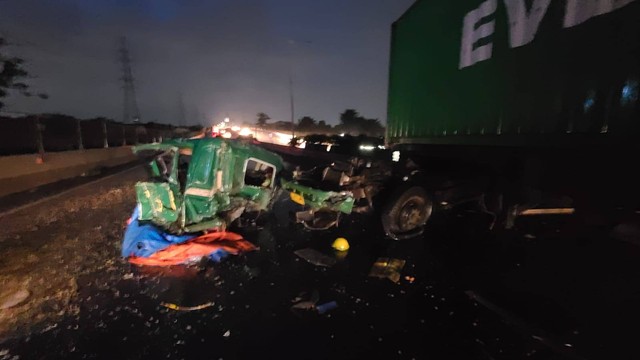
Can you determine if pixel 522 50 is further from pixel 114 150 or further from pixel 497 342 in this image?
pixel 114 150

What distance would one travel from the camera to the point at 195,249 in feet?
16.3

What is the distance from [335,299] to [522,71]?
13.1 feet

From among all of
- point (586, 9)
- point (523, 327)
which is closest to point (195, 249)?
point (523, 327)

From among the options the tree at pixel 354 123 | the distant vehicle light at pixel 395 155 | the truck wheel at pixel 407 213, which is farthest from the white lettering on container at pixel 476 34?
the tree at pixel 354 123

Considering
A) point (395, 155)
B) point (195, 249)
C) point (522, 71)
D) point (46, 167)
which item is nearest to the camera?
point (195, 249)

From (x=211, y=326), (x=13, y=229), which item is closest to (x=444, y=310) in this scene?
(x=211, y=326)

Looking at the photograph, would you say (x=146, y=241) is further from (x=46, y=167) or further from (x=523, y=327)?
(x=46, y=167)

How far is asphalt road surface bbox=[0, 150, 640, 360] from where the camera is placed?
3.14 m

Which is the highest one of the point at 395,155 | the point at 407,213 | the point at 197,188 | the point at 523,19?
the point at 523,19

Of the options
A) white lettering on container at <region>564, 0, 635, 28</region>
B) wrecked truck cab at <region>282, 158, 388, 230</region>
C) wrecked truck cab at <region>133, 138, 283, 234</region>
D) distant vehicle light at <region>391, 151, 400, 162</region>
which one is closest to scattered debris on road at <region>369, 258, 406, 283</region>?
wrecked truck cab at <region>282, 158, 388, 230</region>

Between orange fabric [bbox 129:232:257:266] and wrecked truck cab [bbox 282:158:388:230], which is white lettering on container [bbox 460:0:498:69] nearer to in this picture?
wrecked truck cab [bbox 282:158:388:230]

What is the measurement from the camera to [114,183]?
11977 millimetres

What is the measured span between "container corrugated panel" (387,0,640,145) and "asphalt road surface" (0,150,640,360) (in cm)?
142

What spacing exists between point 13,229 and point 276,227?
4.57 meters
